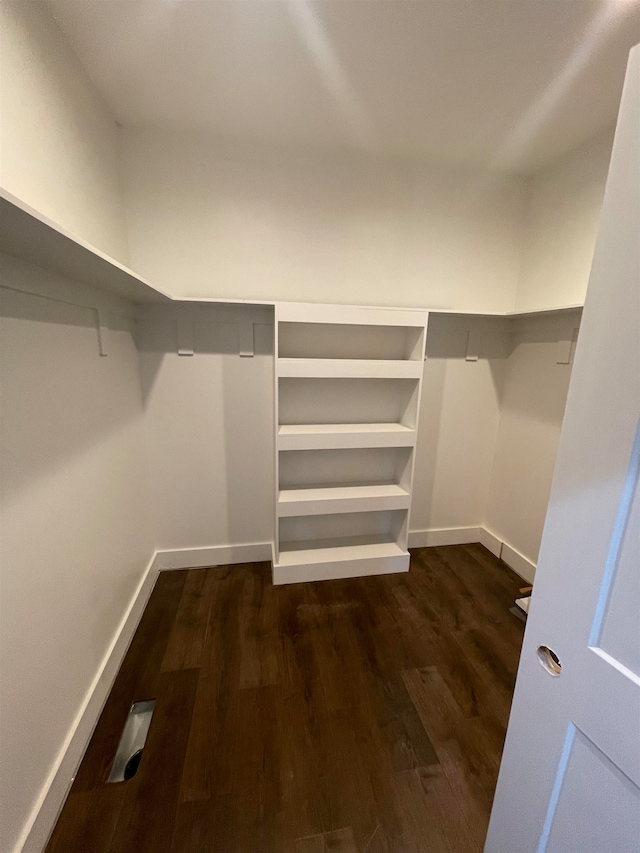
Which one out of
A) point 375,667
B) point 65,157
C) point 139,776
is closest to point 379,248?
point 65,157

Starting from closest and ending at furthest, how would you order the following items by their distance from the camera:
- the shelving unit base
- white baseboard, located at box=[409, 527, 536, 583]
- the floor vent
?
the floor vent < the shelving unit base < white baseboard, located at box=[409, 527, 536, 583]

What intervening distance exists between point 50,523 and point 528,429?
2595 mm

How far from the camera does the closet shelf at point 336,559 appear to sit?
225cm

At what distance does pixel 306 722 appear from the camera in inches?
56.4

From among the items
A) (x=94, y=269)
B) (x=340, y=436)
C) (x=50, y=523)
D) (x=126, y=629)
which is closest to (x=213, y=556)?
(x=126, y=629)

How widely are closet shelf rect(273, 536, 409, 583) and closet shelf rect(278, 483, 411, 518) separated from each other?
339mm

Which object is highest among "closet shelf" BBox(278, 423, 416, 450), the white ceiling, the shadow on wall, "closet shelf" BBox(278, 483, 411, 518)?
the white ceiling

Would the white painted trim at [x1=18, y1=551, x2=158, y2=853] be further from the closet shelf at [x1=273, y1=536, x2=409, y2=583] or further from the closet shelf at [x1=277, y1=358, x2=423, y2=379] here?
the closet shelf at [x1=277, y1=358, x2=423, y2=379]

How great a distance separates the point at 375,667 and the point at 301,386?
1587 millimetres

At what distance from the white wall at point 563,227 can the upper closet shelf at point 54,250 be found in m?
2.18

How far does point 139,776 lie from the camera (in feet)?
4.07

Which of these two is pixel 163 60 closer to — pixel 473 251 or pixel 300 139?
pixel 300 139

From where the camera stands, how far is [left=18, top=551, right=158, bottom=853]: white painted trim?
103 cm

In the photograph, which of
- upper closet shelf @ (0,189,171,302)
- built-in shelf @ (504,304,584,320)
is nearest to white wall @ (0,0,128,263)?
upper closet shelf @ (0,189,171,302)
